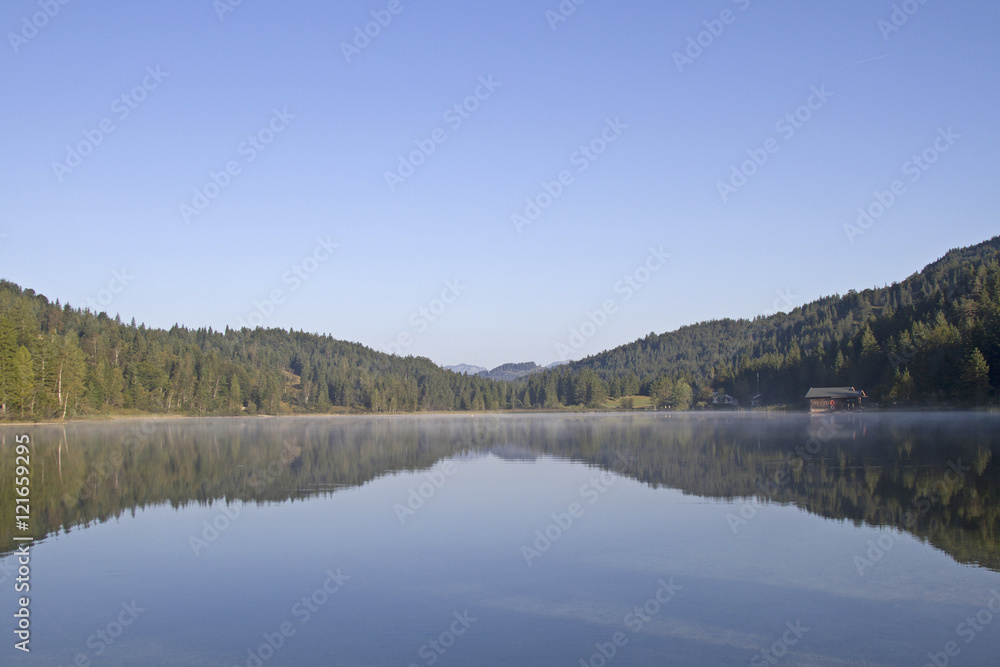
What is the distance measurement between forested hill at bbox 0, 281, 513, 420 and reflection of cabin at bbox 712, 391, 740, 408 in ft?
203

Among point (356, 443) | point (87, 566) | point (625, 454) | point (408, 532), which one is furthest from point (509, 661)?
point (356, 443)

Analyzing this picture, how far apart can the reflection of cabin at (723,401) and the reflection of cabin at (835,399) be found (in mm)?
49805

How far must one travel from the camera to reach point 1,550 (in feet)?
49.3

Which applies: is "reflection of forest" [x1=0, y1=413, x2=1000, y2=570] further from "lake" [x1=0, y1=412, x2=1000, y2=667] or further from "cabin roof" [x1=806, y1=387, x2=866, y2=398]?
"cabin roof" [x1=806, y1=387, x2=866, y2=398]

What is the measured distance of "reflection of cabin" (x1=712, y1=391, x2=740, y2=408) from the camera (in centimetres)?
16500

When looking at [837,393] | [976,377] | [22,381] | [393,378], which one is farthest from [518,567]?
[393,378]

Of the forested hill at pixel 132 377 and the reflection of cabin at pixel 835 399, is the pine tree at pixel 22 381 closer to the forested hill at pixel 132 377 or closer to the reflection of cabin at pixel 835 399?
the forested hill at pixel 132 377

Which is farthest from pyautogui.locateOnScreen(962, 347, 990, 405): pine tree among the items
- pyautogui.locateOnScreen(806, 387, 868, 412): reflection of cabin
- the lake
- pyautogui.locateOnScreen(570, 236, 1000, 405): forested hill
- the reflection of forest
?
the lake

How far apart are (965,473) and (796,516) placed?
10.8 metres

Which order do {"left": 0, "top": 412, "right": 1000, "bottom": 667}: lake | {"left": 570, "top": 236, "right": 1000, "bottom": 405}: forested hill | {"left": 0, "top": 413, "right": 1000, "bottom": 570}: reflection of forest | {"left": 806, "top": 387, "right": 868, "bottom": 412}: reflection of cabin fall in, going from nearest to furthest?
{"left": 0, "top": 412, "right": 1000, "bottom": 667}: lake, {"left": 0, "top": 413, "right": 1000, "bottom": 570}: reflection of forest, {"left": 570, "top": 236, "right": 1000, "bottom": 405}: forested hill, {"left": 806, "top": 387, "right": 868, "bottom": 412}: reflection of cabin

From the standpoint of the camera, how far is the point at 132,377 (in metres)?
116

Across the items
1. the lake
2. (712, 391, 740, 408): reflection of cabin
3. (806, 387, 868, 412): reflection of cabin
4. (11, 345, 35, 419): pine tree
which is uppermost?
(11, 345, 35, 419): pine tree

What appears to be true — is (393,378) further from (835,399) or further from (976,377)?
(976,377)

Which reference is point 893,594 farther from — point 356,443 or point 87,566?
point 356,443
